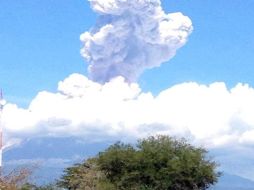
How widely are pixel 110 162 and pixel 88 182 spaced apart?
7018mm

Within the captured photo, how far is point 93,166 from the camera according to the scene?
247 ft

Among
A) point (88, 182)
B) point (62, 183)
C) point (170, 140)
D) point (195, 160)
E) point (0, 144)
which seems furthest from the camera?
point (62, 183)

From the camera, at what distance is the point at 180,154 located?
76062mm

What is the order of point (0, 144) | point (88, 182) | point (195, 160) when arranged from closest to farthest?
point (0, 144), point (88, 182), point (195, 160)

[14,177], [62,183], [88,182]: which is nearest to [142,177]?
[88,182]

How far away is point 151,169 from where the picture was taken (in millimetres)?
73875

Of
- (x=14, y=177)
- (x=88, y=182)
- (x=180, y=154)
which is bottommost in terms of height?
(x=14, y=177)

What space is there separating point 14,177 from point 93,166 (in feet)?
205

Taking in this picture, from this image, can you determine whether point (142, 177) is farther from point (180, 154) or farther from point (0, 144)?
point (0, 144)

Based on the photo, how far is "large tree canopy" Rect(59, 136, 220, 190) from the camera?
237 ft

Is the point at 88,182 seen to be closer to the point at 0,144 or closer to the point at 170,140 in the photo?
the point at 170,140

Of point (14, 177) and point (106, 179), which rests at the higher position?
point (106, 179)

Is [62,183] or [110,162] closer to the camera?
[110,162]

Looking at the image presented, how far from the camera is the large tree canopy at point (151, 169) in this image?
7219cm
